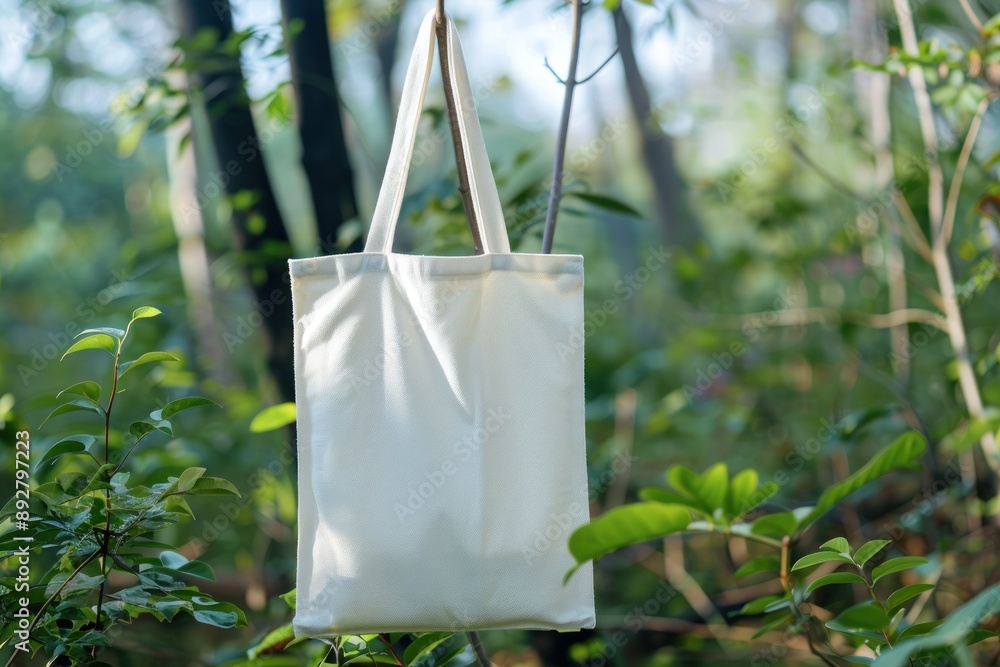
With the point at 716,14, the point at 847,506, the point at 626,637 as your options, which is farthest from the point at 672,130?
the point at 716,14

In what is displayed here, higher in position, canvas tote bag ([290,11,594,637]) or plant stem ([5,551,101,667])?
canvas tote bag ([290,11,594,637])

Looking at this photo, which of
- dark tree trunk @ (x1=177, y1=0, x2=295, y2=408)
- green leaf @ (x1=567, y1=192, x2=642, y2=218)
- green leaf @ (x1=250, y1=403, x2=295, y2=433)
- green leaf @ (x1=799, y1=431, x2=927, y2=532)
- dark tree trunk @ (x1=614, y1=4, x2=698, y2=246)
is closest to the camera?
green leaf @ (x1=799, y1=431, x2=927, y2=532)

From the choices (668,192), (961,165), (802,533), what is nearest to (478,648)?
(802,533)

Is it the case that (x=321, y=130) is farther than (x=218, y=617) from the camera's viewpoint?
Yes

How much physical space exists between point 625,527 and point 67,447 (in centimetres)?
56

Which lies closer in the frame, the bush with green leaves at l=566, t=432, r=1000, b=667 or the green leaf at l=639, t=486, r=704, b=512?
the bush with green leaves at l=566, t=432, r=1000, b=667

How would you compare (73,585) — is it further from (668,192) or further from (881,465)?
(668,192)

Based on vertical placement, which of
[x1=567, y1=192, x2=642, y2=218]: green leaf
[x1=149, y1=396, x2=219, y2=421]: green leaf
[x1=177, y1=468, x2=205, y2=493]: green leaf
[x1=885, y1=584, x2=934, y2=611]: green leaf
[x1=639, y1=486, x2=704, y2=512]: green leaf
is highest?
[x1=567, y1=192, x2=642, y2=218]: green leaf

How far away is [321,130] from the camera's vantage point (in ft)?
4.64

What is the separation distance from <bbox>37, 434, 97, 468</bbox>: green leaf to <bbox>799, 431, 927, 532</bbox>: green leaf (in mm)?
717

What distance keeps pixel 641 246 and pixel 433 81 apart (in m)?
1.76

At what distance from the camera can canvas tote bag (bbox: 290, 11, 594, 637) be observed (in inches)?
27.4

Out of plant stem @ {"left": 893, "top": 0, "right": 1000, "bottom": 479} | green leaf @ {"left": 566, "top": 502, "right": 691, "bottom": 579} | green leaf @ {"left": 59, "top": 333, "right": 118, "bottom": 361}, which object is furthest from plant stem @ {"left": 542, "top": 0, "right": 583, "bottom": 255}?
plant stem @ {"left": 893, "top": 0, "right": 1000, "bottom": 479}
